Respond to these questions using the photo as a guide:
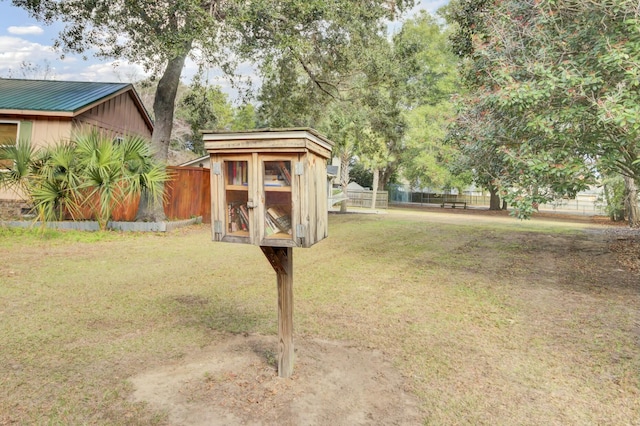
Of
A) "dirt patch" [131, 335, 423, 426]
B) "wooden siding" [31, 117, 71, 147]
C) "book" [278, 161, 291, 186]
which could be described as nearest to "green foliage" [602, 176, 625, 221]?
"dirt patch" [131, 335, 423, 426]

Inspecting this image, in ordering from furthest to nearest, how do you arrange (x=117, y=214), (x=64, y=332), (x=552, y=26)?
(x=117, y=214), (x=552, y=26), (x=64, y=332)

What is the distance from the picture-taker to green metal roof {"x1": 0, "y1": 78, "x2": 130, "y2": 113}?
1083 centimetres

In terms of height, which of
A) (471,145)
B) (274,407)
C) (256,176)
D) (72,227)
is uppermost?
(471,145)

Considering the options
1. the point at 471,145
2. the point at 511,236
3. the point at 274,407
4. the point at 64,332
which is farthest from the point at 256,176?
the point at 511,236

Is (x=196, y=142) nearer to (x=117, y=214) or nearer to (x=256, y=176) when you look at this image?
(x=117, y=214)

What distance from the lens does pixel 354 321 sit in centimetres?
431

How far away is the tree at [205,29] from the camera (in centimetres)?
885

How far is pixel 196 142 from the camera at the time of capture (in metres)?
27.3

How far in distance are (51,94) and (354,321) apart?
12464 millimetres

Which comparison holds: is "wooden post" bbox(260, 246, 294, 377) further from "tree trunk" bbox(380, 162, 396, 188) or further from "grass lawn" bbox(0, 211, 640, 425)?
"tree trunk" bbox(380, 162, 396, 188)

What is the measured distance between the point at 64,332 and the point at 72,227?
7.41 m

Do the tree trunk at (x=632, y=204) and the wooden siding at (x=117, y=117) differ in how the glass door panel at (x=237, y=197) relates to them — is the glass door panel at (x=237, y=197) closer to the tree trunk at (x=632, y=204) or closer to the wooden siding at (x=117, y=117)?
the wooden siding at (x=117, y=117)

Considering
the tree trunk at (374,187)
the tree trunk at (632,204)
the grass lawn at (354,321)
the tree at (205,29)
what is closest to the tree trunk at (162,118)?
the tree at (205,29)

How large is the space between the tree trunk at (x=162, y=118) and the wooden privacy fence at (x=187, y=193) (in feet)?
2.09
